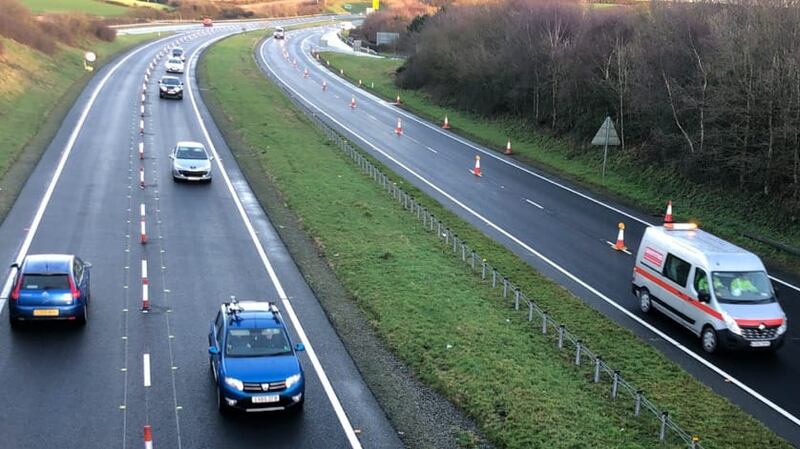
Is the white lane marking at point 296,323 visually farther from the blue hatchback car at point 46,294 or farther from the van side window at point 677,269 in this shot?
the van side window at point 677,269

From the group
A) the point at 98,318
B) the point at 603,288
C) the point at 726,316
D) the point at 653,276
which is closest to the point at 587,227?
the point at 603,288

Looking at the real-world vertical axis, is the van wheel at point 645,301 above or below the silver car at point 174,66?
below

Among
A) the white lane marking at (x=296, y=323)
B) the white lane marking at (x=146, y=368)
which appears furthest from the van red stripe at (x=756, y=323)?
the white lane marking at (x=146, y=368)

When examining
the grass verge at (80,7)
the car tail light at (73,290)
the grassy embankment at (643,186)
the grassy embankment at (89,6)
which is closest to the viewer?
the car tail light at (73,290)

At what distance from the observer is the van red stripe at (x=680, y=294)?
19.0 m

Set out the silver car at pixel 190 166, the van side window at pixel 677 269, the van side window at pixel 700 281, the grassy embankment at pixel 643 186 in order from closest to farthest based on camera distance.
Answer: the van side window at pixel 700 281 → the van side window at pixel 677 269 → the grassy embankment at pixel 643 186 → the silver car at pixel 190 166

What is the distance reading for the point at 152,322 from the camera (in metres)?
19.1

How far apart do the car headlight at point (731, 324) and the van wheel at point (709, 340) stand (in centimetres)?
39

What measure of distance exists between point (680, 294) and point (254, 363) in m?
10.9

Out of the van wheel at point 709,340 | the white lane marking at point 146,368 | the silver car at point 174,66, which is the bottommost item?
the van wheel at point 709,340

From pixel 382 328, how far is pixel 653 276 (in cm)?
735

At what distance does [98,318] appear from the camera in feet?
63.2

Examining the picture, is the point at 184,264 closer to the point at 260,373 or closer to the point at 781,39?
the point at 260,373

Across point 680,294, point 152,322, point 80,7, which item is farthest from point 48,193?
point 80,7
